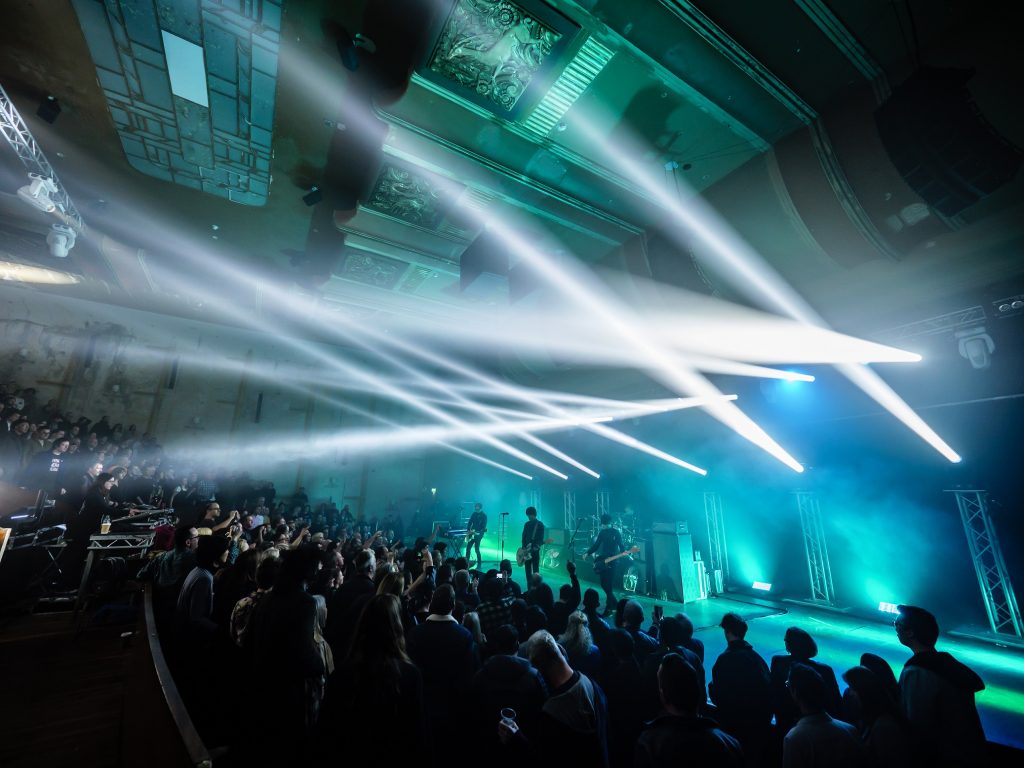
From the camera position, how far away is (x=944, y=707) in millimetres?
2258

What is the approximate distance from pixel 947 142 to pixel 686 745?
14.0 feet

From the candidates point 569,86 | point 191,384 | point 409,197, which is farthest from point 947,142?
point 191,384

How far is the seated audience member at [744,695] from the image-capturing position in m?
2.58

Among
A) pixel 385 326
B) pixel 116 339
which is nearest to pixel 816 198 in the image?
pixel 385 326

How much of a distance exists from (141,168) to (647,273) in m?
8.00

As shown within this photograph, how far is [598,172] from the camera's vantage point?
4750 millimetres

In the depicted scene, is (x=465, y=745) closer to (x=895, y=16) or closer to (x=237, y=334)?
(x=895, y=16)

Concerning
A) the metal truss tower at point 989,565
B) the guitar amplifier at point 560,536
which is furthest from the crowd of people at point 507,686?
the guitar amplifier at point 560,536

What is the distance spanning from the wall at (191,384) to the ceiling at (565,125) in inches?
281

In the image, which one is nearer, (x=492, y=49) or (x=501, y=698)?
(x=501, y=698)

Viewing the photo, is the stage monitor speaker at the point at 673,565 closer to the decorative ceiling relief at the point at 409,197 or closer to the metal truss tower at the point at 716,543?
the metal truss tower at the point at 716,543

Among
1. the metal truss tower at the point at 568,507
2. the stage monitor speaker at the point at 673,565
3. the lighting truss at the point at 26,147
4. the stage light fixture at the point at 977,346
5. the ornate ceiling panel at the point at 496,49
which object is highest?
the lighting truss at the point at 26,147

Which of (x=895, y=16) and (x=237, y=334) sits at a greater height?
(x=237, y=334)

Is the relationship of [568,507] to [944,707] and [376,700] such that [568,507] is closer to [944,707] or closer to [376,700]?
[944,707]
